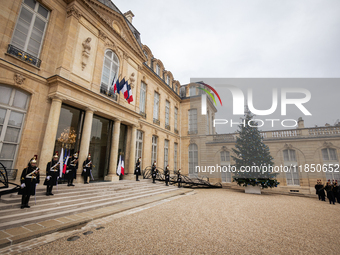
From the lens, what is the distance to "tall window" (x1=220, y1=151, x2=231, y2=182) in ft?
54.7

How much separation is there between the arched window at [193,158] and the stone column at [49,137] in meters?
14.7

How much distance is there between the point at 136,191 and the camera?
8312 millimetres

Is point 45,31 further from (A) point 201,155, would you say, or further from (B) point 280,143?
(B) point 280,143

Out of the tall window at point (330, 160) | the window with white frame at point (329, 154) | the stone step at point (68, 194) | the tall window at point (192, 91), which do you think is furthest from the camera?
the tall window at point (192, 91)

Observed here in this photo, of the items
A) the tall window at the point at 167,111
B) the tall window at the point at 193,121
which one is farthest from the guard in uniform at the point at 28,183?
the tall window at the point at 193,121

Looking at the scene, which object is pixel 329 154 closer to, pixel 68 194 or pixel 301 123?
pixel 301 123

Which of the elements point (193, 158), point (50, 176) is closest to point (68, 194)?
point (50, 176)

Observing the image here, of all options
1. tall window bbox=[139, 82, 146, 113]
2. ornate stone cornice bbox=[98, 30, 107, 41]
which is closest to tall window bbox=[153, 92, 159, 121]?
tall window bbox=[139, 82, 146, 113]

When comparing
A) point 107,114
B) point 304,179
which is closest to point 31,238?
point 107,114

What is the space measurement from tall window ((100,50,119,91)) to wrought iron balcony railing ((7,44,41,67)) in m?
3.26

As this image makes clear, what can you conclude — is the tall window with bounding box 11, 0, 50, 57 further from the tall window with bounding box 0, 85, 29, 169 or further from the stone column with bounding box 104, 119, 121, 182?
the stone column with bounding box 104, 119, 121, 182

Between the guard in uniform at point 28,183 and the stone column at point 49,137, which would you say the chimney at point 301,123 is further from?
the guard in uniform at point 28,183

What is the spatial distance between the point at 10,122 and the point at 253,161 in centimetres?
1370

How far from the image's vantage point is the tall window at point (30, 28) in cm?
690
